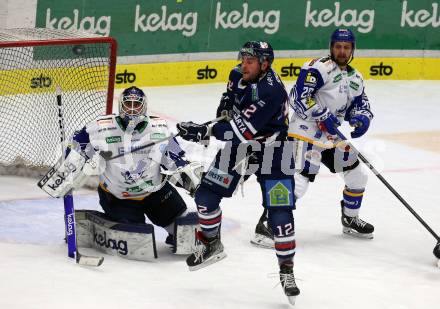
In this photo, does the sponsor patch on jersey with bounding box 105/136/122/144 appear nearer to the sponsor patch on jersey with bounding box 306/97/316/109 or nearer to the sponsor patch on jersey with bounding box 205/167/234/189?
the sponsor patch on jersey with bounding box 205/167/234/189

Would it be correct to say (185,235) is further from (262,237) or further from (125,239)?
(262,237)

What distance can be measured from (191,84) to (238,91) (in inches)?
212

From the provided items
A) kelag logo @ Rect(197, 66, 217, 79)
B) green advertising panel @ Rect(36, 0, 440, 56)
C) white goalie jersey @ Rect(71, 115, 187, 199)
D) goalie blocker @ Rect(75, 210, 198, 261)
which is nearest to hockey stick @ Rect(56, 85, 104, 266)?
goalie blocker @ Rect(75, 210, 198, 261)

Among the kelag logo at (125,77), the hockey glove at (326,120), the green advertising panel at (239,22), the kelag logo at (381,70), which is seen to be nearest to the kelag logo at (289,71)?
the green advertising panel at (239,22)

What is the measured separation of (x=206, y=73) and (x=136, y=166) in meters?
5.03

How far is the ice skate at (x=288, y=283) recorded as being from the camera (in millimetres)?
5551

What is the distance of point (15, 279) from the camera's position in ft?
18.4

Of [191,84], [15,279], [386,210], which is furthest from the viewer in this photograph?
[191,84]

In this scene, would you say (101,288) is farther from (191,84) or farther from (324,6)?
(324,6)

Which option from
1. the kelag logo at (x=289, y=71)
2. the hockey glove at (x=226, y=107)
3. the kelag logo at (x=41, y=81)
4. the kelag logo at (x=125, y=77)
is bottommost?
the kelag logo at (x=125, y=77)

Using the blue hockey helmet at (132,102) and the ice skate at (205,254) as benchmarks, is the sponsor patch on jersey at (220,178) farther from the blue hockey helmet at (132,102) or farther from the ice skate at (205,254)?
the blue hockey helmet at (132,102)

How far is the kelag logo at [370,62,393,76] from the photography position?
38.6 ft

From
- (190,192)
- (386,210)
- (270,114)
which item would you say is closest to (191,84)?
(386,210)

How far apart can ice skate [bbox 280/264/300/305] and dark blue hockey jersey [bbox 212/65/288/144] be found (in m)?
0.69
